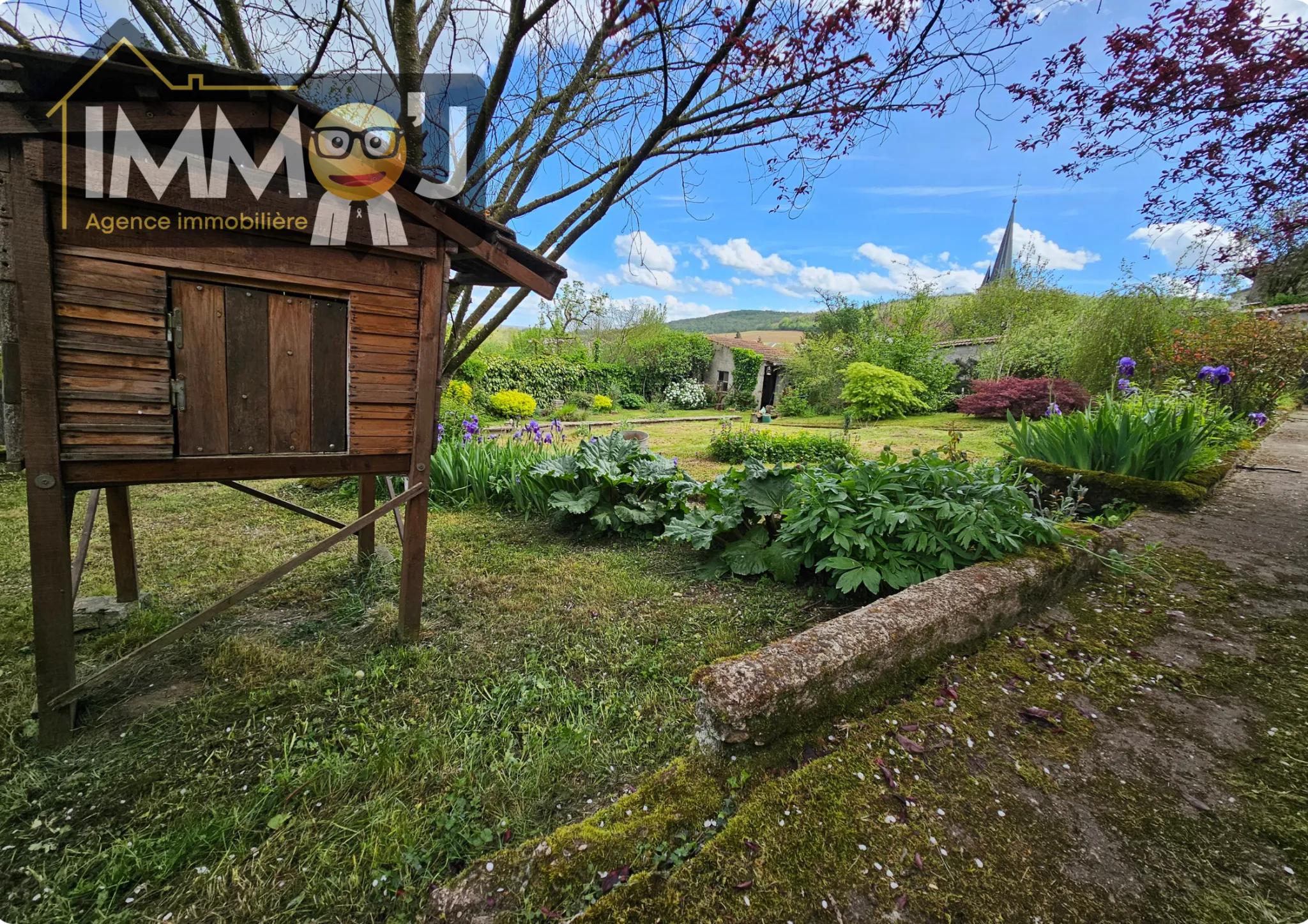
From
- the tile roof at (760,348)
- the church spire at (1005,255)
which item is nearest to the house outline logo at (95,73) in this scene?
the tile roof at (760,348)

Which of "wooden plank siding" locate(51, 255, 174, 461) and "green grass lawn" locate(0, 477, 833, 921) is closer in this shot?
"green grass lawn" locate(0, 477, 833, 921)

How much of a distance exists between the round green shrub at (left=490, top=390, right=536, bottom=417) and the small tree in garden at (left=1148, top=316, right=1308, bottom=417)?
599 inches

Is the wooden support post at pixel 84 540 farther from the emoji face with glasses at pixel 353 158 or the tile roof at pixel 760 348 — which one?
the tile roof at pixel 760 348

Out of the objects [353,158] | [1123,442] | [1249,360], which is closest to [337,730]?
[353,158]

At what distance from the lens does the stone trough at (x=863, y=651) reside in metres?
1.56

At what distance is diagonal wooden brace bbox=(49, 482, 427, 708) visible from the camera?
75.4 inches

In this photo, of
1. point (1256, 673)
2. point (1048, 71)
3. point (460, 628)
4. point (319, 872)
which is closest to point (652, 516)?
point (460, 628)

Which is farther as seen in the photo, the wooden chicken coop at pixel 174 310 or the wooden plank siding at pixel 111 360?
the wooden plank siding at pixel 111 360

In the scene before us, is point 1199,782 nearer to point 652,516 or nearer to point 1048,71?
point 652,516

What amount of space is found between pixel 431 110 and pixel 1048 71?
365 cm

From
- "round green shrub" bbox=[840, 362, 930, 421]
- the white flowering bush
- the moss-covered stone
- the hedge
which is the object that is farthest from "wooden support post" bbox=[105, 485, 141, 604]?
the white flowering bush

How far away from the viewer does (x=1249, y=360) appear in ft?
26.7

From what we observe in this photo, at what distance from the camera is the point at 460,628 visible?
2854mm

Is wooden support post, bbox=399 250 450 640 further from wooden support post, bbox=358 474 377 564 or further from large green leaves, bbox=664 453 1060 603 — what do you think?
large green leaves, bbox=664 453 1060 603
